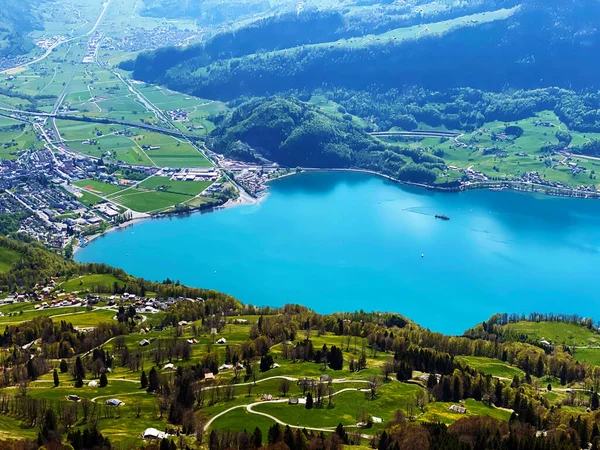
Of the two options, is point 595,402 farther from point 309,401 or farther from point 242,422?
point 242,422

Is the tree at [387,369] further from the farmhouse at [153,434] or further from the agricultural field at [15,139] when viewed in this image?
the agricultural field at [15,139]

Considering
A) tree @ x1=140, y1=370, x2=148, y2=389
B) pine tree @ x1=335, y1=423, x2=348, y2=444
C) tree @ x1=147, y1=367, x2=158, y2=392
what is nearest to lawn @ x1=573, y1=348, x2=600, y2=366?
pine tree @ x1=335, y1=423, x2=348, y2=444

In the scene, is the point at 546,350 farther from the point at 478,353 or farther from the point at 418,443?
the point at 418,443

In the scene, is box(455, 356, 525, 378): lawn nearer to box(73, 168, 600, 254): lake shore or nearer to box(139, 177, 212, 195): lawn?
box(73, 168, 600, 254): lake shore

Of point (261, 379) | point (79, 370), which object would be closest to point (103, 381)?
point (79, 370)

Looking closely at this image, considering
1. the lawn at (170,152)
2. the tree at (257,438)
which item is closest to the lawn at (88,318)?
the tree at (257,438)

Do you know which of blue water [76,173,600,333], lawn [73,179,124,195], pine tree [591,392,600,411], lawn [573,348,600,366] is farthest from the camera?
lawn [73,179,124,195]
